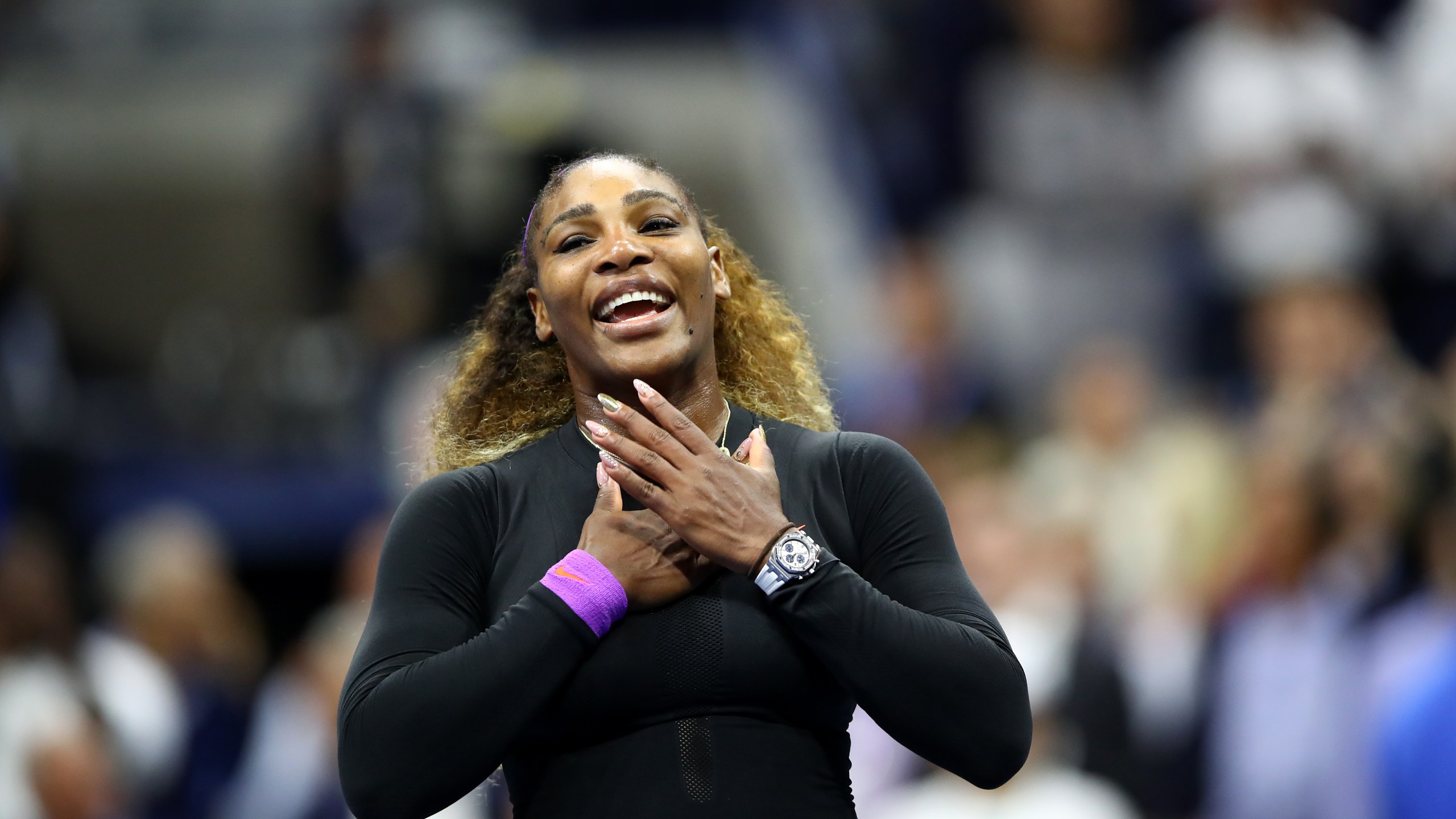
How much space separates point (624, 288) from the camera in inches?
93.9

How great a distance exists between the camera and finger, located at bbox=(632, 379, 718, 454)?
2.25 meters

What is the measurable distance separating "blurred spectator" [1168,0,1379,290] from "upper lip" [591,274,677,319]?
5243 millimetres

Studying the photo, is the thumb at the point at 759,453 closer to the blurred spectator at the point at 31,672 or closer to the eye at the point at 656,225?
the eye at the point at 656,225

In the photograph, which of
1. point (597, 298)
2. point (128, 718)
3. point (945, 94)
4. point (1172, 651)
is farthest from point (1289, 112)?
point (597, 298)

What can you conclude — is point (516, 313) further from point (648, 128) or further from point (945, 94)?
point (648, 128)

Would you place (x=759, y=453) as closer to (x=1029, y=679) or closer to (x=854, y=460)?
(x=854, y=460)

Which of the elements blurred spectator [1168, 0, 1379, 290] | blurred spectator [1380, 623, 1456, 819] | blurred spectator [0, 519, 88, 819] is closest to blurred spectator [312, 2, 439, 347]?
blurred spectator [0, 519, 88, 819]

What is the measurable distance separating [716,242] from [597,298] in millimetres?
454

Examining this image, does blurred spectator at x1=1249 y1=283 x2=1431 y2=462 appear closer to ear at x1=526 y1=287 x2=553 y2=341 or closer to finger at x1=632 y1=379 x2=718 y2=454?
ear at x1=526 y1=287 x2=553 y2=341

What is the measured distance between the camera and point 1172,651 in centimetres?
550

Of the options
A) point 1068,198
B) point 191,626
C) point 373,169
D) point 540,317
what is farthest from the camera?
point 373,169

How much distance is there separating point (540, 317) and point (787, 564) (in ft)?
2.10

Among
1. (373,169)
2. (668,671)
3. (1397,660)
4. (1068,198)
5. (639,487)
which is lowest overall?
(1397,660)

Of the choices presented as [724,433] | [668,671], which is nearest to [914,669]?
[668,671]
